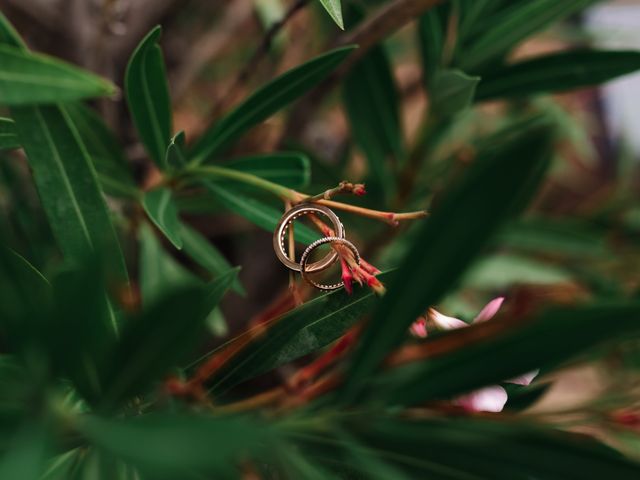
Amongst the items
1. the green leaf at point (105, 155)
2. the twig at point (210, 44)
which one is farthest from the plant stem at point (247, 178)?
the twig at point (210, 44)

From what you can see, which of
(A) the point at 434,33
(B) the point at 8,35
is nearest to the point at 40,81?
(B) the point at 8,35

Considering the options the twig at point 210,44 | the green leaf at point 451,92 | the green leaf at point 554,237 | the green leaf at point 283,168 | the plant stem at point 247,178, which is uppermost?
the twig at point 210,44

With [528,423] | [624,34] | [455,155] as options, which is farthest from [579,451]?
[624,34]

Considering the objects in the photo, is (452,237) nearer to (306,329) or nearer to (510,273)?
(306,329)

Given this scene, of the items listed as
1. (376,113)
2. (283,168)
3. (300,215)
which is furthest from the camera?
(376,113)

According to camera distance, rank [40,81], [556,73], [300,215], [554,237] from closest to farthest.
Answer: [40,81], [300,215], [556,73], [554,237]

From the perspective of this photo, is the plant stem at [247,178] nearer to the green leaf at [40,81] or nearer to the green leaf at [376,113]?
the green leaf at [40,81]

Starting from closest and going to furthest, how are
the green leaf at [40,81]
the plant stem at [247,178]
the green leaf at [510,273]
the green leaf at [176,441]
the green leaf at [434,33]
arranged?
the green leaf at [176,441] < the green leaf at [40,81] < the plant stem at [247,178] < the green leaf at [434,33] < the green leaf at [510,273]
